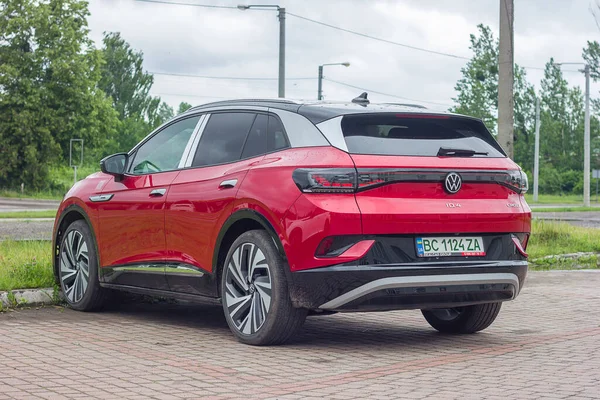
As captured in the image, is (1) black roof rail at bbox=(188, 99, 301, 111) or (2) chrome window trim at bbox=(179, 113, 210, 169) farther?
(2) chrome window trim at bbox=(179, 113, 210, 169)

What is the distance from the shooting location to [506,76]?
14.3 m

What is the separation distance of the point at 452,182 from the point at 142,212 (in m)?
2.61

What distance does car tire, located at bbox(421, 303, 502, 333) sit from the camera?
7.42 m

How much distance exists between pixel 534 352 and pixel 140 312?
3.58m

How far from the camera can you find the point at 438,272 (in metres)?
6.36

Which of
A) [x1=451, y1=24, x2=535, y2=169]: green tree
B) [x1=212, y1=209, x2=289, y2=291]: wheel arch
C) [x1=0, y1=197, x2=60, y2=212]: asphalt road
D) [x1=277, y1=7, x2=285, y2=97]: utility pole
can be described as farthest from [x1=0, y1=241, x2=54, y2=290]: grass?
[x1=451, y1=24, x2=535, y2=169]: green tree

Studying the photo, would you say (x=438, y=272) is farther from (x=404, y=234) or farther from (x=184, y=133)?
(x=184, y=133)

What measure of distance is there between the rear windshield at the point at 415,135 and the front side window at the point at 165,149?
67.8 inches

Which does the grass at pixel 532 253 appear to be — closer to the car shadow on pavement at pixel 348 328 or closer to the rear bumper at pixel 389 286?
the car shadow on pavement at pixel 348 328

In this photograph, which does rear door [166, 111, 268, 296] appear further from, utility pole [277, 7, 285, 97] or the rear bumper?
utility pole [277, 7, 285, 97]

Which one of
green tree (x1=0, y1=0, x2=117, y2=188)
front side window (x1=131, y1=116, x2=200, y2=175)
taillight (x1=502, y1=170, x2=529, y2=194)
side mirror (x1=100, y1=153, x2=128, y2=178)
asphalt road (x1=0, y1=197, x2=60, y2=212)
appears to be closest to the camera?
taillight (x1=502, y1=170, x2=529, y2=194)

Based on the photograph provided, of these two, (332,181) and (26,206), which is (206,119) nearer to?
(332,181)

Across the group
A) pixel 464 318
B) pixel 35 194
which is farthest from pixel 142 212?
pixel 35 194

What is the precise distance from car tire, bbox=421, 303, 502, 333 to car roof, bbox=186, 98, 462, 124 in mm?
1553
